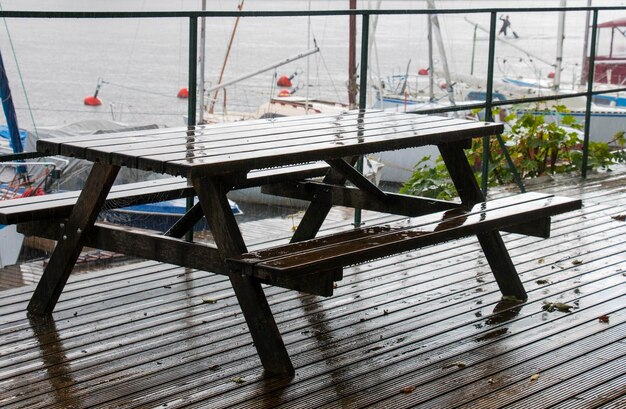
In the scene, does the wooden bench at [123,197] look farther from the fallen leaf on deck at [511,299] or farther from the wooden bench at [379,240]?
the fallen leaf on deck at [511,299]

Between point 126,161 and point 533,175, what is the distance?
547cm

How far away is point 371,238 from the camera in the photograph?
3.80 meters

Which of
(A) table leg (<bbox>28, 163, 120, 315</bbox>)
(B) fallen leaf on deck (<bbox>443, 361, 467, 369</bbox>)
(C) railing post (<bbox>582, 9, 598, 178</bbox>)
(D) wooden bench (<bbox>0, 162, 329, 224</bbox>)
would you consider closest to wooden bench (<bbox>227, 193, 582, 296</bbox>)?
(B) fallen leaf on deck (<bbox>443, 361, 467, 369</bbox>)

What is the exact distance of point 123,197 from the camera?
14.2 ft

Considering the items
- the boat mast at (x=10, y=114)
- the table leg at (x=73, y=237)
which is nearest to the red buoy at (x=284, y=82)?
the boat mast at (x=10, y=114)

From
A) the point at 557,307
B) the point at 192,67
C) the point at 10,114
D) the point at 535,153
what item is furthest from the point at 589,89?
the point at 10,114

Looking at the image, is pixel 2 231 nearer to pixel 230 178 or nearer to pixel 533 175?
pixel 533 175

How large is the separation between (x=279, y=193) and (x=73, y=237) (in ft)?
3.90

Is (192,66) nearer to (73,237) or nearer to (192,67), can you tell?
(192,67)

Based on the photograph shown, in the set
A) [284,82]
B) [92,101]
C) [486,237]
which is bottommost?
[92,101]

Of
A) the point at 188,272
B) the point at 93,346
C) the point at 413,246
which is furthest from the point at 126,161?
the point at 188,272

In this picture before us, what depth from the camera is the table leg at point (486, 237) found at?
15.1ft

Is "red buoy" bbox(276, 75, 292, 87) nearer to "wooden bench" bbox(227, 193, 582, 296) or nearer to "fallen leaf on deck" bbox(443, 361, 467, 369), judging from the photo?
"wooden bench" bbox(227, 193, 582, 296)

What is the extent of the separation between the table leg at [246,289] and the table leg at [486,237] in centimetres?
133
